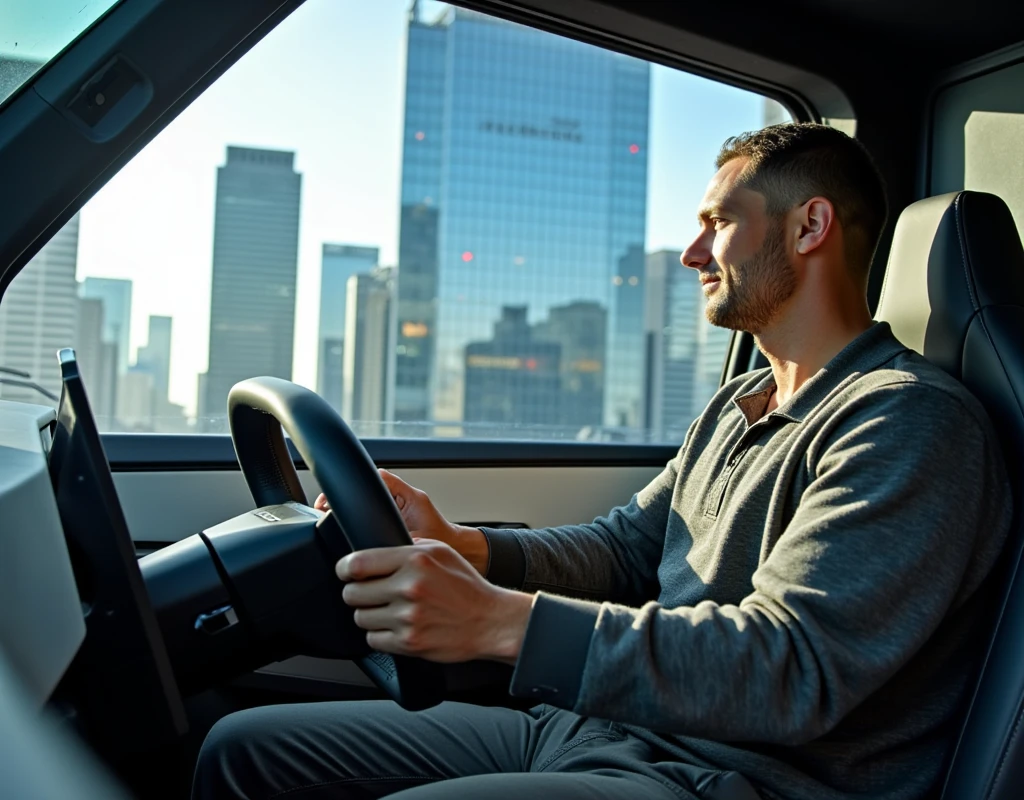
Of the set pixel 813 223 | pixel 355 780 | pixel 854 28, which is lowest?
pixel 355 780

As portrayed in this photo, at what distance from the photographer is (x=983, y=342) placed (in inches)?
50.3

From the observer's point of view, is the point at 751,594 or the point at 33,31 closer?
the point at 751,594

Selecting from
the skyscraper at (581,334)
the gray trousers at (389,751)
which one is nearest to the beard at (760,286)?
the gray trousers at (389,751)

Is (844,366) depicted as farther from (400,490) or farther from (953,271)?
(400,490)

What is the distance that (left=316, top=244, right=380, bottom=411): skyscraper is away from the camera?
250 cm

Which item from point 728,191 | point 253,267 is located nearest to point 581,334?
point 253,267

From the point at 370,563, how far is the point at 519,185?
12566 millimetres

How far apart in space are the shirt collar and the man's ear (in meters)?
0.16

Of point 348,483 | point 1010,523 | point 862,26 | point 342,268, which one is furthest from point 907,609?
point 342,268

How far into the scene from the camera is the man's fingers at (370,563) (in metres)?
0.92

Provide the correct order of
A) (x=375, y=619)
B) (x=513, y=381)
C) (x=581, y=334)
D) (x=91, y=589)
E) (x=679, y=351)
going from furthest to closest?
1. (x=581, y=334)
2. (x=513, y=381)
3. (x=679, y=351)
4. (x=375, y=619)
5. (x=91, y=589)

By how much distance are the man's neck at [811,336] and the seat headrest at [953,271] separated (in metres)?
0.08

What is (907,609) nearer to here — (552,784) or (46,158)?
(552,784)

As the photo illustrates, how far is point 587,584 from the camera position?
1.54 m
